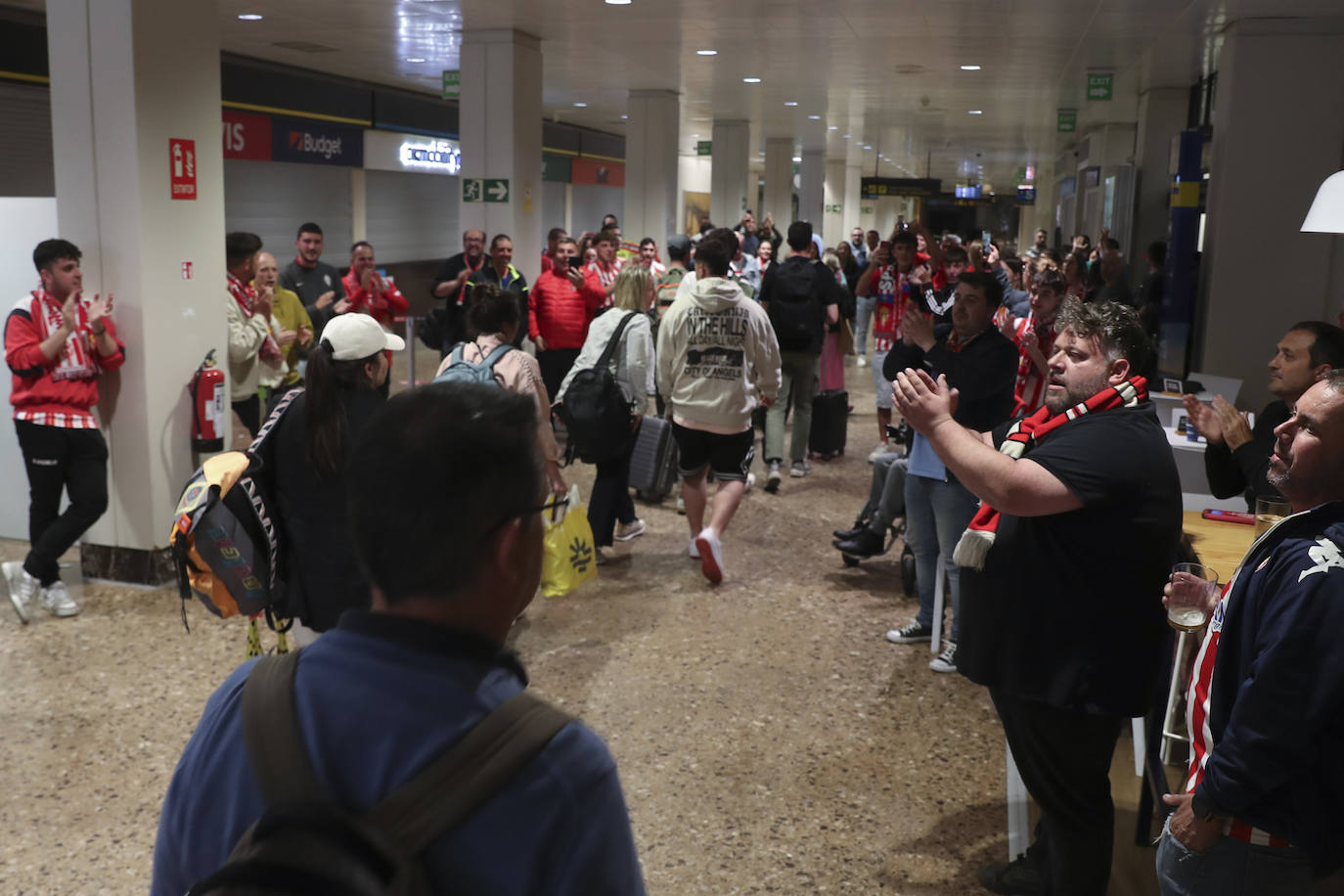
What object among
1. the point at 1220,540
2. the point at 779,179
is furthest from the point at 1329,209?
the point at 779,179

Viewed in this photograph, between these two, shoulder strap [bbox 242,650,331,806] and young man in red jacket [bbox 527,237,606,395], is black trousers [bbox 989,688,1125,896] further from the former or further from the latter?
young man in red jacket [bbox 527,237,606,395]

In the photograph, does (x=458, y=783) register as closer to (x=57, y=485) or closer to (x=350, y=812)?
(x=350, y=812)

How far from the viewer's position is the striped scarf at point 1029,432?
2838mm

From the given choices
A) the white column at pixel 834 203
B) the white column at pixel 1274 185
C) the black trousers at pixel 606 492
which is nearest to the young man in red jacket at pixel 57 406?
the black trousers at pixel 606 492

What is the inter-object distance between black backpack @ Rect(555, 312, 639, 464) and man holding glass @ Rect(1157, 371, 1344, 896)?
14.1ft

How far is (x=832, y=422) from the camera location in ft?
31.1

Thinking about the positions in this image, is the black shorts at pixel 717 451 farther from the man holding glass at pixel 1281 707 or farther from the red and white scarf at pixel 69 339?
the man holding glass at pixel 1281 707

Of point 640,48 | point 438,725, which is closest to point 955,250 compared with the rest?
point 640,48

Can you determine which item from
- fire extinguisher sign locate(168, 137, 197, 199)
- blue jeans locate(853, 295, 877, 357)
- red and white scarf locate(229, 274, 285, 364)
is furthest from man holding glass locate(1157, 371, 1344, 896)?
blue jeans locate(853, 295, 877, 357)

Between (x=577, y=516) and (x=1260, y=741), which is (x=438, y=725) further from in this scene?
(x=577, y=516)

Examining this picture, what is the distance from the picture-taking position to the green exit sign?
11930mm

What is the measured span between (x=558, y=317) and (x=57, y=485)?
4135mm

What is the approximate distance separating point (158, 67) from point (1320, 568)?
565 centimetres

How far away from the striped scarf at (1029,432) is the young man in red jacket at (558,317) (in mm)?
6130
